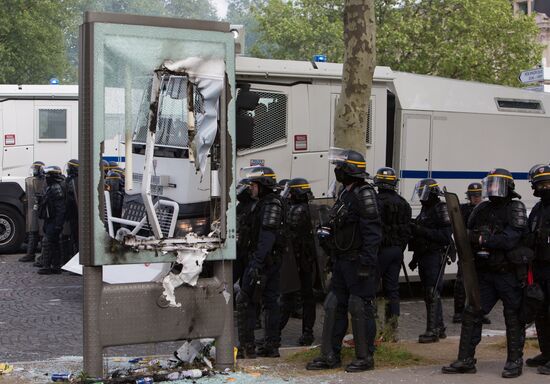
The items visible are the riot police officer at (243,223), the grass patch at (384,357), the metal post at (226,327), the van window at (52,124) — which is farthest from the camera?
the van window at (52,124)

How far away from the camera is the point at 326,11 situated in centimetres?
3534

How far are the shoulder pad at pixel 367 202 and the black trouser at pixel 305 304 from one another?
7.44 feet

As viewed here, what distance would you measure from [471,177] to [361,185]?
608 cm

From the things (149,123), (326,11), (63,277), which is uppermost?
(326,11)

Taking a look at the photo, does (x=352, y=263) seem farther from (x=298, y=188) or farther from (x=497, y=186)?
(x=298, y=188)

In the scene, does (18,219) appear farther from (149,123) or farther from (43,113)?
(149,123)

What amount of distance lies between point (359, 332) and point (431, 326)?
2.23 metres

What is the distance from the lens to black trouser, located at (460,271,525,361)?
7559mm

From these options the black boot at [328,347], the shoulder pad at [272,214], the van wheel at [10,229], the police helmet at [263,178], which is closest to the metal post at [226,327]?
the black boot at [328,347]

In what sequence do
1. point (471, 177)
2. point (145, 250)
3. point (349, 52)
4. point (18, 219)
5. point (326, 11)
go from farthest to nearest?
point (326, 11) < point (18, 219) < point (471, 177) < point (349, 52) < point (145, 250)

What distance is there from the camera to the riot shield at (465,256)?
7.62 m

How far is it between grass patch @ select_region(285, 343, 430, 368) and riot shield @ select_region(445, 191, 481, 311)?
0.91 m

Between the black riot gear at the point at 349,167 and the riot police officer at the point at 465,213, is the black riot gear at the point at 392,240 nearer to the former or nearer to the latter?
the riot police officer at the point at 465,213

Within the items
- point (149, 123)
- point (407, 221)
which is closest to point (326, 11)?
point (407, 221)
